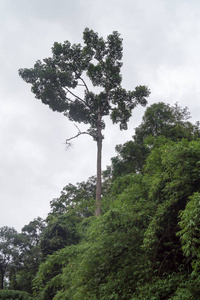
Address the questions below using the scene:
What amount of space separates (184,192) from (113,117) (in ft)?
27.1

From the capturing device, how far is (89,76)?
12.4 m

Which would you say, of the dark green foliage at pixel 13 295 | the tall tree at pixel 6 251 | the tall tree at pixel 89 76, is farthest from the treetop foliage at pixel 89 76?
the tall tree at pixel 6 251

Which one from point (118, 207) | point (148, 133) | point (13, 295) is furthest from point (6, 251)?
point (118, 207)

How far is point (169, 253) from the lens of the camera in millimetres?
4738

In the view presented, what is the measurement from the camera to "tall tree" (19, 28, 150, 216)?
12211 mm

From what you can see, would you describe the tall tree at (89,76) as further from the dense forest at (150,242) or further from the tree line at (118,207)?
the dense forest at (150,242)

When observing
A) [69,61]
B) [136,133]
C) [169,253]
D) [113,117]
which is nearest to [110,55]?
[69,61]

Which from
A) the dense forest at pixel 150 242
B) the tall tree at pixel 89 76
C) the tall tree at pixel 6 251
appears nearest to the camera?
the dense forest at pixel 150 242

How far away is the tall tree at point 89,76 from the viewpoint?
40.1 feet

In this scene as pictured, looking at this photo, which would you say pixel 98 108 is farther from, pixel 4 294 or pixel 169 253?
pixel 4 294

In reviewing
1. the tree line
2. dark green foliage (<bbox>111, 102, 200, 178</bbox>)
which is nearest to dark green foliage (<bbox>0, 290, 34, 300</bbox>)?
the tree line

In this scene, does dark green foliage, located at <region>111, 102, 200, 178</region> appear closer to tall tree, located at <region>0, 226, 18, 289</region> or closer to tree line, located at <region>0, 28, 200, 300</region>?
tree line, located at <region>0, 28, 200, 300</region>

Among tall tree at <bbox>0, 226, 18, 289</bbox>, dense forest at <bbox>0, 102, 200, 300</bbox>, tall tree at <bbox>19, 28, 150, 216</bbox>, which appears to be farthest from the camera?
tall tree at <bbox>0, 226, 18, 289</bbox>

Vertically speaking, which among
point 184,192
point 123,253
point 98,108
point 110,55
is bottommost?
point 123,253
